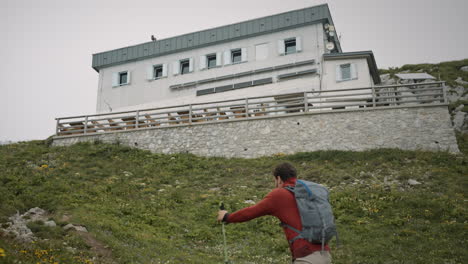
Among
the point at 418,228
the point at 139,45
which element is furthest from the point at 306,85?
the point at 418,228

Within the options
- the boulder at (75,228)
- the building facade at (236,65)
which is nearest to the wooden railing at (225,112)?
the building facade at (236,65)

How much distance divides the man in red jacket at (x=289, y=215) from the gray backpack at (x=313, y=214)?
6cm

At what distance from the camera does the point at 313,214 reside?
543cm

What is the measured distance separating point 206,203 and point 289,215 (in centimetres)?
1042

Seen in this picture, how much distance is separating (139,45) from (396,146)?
21.0 m

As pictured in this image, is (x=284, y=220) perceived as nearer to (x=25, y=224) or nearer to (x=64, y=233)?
(x=64, y=233)

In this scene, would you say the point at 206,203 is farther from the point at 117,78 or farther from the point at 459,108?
the point at 117,78

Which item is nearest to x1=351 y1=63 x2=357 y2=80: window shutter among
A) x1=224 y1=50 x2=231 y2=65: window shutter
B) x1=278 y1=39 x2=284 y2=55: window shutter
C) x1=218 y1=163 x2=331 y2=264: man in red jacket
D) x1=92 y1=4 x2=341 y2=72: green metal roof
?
x1=92 y1=4 x2=341 y2=72: green metal roof

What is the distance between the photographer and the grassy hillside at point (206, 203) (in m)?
10.5

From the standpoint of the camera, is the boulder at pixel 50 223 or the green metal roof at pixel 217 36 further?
the green metal roof at pixel 217 36

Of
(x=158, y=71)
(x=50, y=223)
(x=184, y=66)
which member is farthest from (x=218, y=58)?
(x=50, y=223)

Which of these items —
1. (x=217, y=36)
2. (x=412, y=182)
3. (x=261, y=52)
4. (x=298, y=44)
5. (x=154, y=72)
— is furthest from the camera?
(x=154, y=72)

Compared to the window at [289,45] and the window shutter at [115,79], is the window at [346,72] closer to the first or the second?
the window at [289,45]

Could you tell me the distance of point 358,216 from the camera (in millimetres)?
13797
